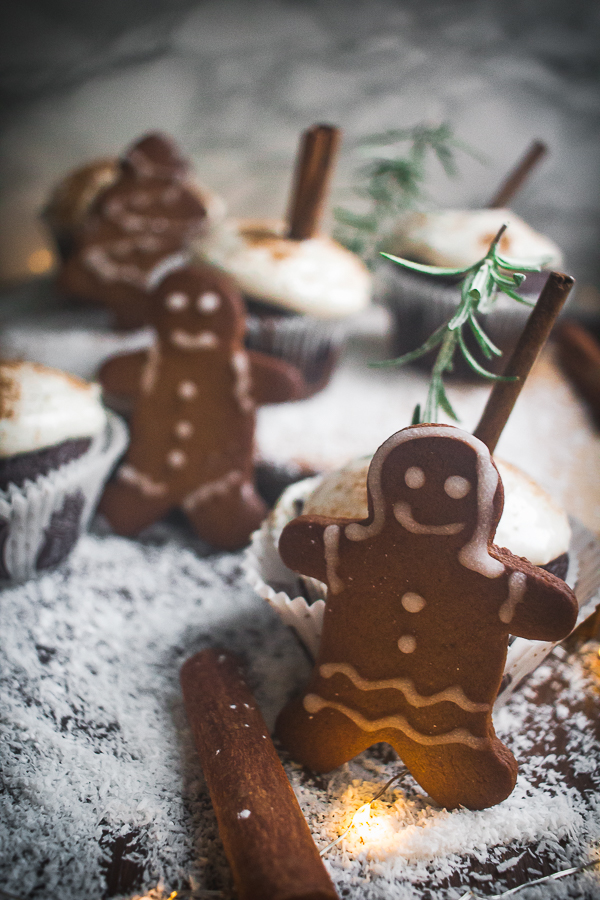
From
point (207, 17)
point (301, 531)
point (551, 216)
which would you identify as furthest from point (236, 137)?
point (301, 531)

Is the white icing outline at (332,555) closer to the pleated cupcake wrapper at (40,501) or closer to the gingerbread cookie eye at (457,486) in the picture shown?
the gingerbread cookie eye at (457,486)

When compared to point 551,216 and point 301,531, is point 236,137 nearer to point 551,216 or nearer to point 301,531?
point 551,216

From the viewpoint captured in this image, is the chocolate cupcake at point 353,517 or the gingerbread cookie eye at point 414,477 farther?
the chocolate cupcake at point 353,517

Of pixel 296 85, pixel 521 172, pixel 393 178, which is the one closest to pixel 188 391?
pixel 393 178

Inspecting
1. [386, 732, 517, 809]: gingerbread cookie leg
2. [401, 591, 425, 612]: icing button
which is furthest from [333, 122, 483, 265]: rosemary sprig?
[386, 732, 517, 809]: gingerbread cookie leg

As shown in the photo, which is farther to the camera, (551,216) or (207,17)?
(551,216)

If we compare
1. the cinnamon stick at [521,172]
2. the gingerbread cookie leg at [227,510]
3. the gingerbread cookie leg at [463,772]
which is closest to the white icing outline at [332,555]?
the gingerbread cookie leg at [463,772]
